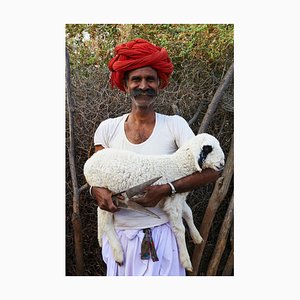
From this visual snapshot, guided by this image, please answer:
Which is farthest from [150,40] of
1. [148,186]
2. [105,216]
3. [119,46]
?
[105,216]

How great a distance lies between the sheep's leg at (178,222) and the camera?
2.88m

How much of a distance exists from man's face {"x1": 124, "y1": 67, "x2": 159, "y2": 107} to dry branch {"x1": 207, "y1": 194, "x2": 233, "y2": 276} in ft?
2.82

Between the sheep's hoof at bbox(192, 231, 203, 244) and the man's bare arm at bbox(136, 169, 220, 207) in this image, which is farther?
the sheep's hoof at bbox(192, 231, 203, 244)

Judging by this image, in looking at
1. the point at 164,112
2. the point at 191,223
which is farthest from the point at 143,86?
the point at 191,223

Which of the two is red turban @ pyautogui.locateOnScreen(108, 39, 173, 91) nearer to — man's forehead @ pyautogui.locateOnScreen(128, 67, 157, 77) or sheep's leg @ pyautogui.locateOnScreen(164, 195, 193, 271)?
man's forehead @ pyautogui.locateOnScreen(128, 67, 157, 77)

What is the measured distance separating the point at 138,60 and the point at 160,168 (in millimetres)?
662

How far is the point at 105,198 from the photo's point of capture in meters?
2.88

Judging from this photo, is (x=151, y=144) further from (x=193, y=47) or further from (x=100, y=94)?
(x=193, y=47)

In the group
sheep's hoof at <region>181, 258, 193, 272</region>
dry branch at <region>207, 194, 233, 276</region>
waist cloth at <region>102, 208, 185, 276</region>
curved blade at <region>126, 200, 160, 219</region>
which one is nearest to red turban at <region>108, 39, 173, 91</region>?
curved blade at <region>126, 200, 160, 219</region>

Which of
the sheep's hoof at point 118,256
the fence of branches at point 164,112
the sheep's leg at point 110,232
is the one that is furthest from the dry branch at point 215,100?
the sheep's hoof at point 118,256

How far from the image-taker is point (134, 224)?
114 inches

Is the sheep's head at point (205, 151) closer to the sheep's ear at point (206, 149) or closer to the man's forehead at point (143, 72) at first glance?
the sheep's ear at point (206, 149)

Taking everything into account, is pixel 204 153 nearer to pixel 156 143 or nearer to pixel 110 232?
pixel 156 143

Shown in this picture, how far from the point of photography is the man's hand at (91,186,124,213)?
9.43 feet
